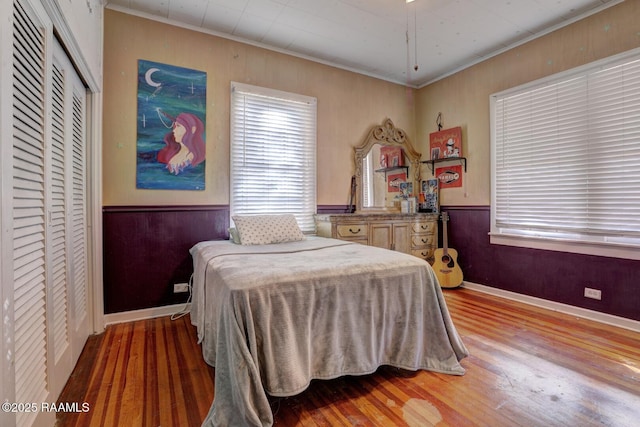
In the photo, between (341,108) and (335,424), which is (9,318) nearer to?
(335,424)

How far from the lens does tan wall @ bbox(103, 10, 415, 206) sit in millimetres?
2697

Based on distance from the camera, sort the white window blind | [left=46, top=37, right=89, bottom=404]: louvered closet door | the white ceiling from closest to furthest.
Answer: [left=46, top=37, right=89, bottom=404]: louvered closet door, the white ceiling, the white window blind

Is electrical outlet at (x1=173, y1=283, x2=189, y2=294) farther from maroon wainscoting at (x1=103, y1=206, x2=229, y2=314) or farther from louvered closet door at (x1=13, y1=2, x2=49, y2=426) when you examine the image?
louvered closet door at (x1=13, y1=2, x2=49, y2=426)

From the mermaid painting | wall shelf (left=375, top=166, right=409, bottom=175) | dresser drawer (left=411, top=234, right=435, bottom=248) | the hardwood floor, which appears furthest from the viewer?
wall shelf (left=375, top=166, right=409, bottom=175)

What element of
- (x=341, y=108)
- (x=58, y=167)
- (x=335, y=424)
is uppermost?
(x=341, y=108)

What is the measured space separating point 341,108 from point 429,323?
281cm

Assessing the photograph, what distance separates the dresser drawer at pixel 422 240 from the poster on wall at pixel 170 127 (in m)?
2.54

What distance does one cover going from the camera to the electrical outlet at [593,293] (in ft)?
8.88

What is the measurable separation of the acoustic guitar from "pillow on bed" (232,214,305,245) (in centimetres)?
186

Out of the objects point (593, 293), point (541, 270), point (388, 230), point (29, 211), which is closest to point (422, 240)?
point (388, 230)

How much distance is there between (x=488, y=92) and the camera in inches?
141

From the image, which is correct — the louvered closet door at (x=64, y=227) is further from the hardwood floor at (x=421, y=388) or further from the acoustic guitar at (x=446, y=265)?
the acoustic guitar at (x=446, y=265)

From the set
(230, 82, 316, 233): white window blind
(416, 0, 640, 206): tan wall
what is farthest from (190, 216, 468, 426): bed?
(416, 0, 640, 206): tan wall

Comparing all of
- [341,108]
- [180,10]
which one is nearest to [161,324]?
[180,10]
